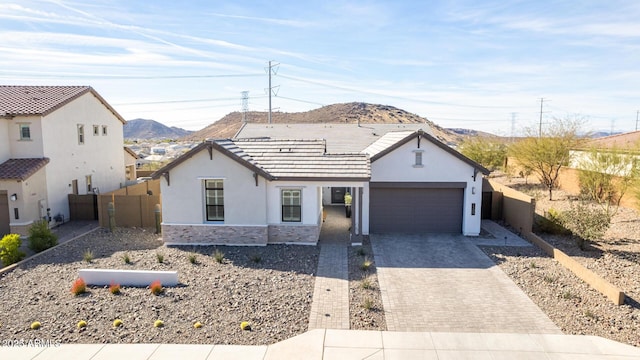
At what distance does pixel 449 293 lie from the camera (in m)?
11.8

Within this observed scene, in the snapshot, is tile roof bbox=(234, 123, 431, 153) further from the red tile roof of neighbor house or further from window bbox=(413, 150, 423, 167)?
the red tile roof of neighbor house

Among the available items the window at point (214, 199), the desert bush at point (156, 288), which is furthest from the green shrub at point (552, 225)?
the desert bush at point (156, 288)

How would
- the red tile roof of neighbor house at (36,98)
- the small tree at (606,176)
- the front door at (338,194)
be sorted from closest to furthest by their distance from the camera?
the red tile roof of neighbor house at (36,98) → the small tree at (606,176) → the front door at (338,194)

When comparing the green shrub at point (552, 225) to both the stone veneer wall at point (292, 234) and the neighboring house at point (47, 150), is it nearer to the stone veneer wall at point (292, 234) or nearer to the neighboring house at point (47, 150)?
the stone veneer wall at point (292, 234)

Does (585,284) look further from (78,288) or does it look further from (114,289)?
(78,288)

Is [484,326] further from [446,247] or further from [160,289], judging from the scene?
[160,289]

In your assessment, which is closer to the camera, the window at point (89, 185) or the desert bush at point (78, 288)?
A: the desert bush at point (78, 288)

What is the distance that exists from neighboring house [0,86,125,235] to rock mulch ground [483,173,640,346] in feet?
67.0

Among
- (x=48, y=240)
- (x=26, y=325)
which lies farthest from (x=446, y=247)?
(x=48, y=240)

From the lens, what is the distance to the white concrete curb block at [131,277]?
39.7 ft

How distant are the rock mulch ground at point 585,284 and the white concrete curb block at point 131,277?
34.5ft

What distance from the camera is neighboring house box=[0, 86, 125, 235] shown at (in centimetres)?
1867

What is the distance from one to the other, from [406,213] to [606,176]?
46.9 feet

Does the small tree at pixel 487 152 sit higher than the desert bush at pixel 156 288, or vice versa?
the small tree at pixel 487 152
